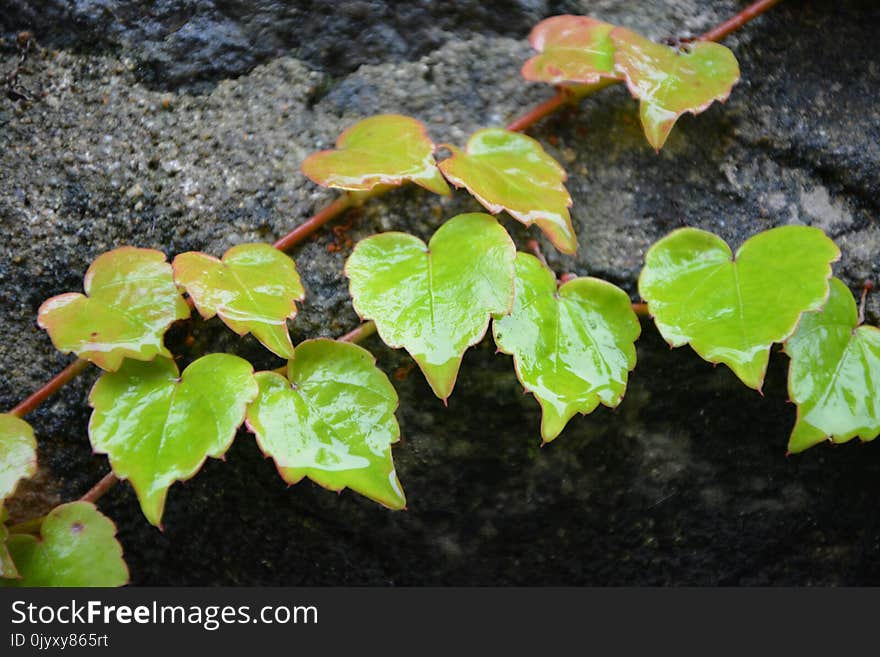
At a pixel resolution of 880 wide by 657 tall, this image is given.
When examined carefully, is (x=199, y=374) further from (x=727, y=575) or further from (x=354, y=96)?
(x=727, y=575)

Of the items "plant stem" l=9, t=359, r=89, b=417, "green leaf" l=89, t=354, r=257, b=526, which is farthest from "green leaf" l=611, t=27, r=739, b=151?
"plant stem" l=9, t=359, r=89, b=417

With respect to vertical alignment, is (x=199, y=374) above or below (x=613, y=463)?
above

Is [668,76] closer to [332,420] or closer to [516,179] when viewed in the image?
[516,179]

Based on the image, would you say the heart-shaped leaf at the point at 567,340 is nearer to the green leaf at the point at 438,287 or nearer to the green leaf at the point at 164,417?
the green leaf at the point at 438,287

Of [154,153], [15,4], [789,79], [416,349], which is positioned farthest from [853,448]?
[15,4]

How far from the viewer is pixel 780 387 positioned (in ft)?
3.40

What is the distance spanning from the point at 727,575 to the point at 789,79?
0.66 meters

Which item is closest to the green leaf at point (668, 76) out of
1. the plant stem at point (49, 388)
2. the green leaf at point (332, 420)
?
the green leaf at point (332, 420)

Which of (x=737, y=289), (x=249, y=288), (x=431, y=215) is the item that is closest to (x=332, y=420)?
(x=249, y=288)

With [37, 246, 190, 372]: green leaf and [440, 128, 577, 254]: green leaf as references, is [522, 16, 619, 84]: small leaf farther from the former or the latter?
[37, 246, 190, 372]: green leaf

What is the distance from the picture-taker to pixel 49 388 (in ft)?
3.21

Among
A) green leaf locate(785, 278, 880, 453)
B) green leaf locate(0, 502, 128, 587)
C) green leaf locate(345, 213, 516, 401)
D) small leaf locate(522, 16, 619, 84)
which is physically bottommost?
green leaf locate(0, 502, 128, 587)

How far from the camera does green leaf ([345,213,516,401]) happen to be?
82cm

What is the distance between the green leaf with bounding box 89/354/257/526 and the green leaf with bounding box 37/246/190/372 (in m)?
0.03
